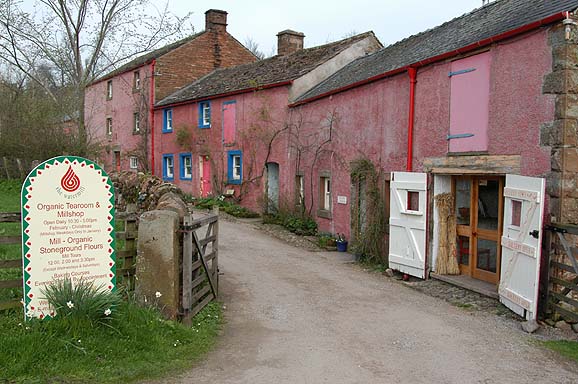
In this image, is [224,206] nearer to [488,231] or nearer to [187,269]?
[488,231]

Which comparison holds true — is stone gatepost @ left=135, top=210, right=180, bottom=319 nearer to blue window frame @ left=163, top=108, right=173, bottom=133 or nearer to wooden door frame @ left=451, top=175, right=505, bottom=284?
wooden door frame @ left=451, top=175, right=505, bottom=284

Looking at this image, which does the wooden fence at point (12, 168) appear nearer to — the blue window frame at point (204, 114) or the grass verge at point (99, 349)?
the blue window frame at point (204, 114)

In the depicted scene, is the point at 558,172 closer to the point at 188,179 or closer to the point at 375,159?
the point at 375,159

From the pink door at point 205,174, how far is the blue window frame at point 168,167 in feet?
9.67

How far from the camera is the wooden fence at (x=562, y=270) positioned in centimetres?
734

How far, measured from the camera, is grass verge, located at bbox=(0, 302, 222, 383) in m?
5.07

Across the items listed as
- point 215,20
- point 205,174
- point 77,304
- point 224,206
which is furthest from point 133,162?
point 77,304

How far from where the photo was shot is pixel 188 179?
1016 inches

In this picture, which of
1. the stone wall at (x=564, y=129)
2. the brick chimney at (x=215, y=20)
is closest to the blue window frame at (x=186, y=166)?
the brick chimney at (x=215, y=20)

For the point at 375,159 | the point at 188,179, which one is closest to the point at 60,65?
the point at 188,179

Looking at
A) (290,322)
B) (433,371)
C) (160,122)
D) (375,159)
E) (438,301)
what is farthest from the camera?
(160,122)

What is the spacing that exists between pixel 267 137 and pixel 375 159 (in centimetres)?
745

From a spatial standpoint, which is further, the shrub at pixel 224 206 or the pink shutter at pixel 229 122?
the pink shutter at pixel 229 122

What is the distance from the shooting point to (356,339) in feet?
22.9
